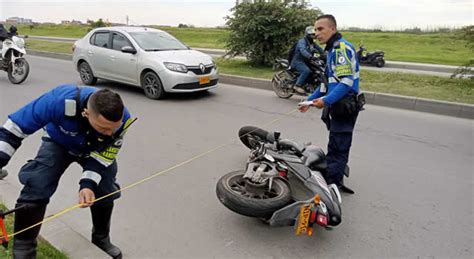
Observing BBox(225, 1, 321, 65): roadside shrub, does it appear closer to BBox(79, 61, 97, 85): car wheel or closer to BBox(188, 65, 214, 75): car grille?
BBox(188, 65, 214, 75): car grille

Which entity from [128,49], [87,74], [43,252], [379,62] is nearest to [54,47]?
[87,74]

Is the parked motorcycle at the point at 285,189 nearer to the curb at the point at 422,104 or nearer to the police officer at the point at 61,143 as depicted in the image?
the police officer at the point at 61,143

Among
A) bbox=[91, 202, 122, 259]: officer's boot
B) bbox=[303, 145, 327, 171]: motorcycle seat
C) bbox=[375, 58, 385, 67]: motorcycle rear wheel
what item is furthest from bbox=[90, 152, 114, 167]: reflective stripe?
bbox=[375, 58, 385, 67]: motorcycle rear wheel

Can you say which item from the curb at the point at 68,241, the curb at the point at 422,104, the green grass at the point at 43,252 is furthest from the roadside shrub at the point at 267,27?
the green grass at the point at 43,252

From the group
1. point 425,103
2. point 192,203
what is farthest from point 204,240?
point 425,103

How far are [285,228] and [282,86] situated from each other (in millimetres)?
5696

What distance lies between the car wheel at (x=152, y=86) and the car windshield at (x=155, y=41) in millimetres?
671

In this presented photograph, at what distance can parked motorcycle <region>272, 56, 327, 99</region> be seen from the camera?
26.2 feet

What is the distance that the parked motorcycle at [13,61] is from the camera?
9.66m

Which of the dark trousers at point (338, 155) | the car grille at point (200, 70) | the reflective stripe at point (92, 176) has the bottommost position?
the dark trousers at point (338, 155)

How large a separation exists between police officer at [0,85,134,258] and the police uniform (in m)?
2.06

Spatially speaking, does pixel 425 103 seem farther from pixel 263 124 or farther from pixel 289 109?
→ pixel 263 124

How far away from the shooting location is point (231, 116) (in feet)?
22.3

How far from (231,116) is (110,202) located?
431 centimetres
